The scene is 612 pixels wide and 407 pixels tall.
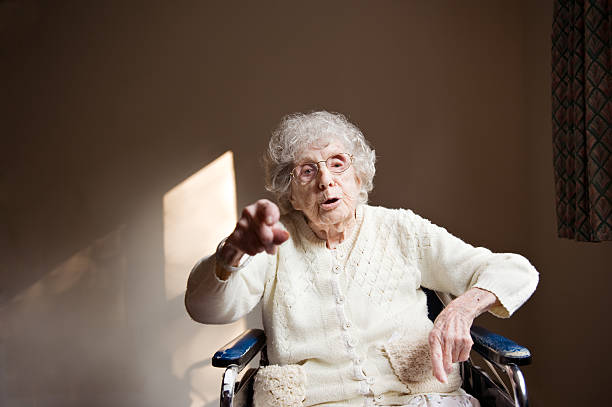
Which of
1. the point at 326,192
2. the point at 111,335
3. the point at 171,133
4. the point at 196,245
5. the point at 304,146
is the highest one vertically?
the point at 171,133

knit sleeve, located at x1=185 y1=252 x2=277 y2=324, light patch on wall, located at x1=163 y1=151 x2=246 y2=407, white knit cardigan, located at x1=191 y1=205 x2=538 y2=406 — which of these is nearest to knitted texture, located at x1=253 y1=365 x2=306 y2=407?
white knit cardigan, located at x1=191 y1=205 x2=538 y2=406

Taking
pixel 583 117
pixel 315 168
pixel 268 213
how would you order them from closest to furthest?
pixel 268 213
pixel 315 168
pixel 583 117

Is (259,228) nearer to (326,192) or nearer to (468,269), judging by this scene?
(326,192)

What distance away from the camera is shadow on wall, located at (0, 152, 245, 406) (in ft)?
8.54

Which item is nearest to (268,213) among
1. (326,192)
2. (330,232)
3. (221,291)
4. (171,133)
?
(221,291)

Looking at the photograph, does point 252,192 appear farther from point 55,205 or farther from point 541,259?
point 541,259

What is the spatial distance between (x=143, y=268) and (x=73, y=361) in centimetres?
65

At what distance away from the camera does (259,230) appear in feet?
3.38

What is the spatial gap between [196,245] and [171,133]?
0.63m

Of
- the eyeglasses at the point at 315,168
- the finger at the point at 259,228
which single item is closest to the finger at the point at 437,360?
the finger at the point at 259,228

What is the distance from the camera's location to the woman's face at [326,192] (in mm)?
1520

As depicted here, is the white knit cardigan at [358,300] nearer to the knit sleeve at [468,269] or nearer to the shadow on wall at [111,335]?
the knit sleeve at [468,269]

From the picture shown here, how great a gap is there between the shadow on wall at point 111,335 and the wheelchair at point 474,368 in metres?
1.13

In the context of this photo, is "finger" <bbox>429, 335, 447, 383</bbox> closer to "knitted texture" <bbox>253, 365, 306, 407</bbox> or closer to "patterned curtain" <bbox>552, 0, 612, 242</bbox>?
"knitted texture" <bbox>253, 365, 306, 407</bbox>
